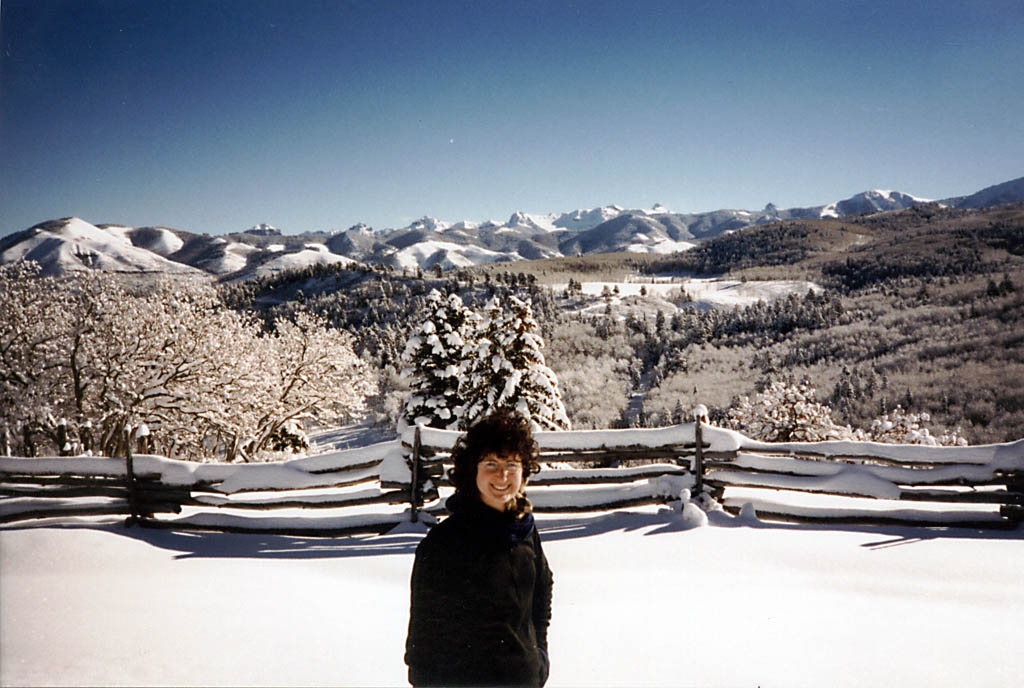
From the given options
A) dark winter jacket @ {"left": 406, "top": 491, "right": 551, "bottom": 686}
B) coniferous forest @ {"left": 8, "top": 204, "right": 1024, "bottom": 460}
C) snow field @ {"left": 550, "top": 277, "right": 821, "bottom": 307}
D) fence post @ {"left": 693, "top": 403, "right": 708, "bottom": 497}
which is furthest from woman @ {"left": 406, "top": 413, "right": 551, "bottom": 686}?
snow field @ {"left": 550, "top": 277, "right": 821, "bottom": 307}

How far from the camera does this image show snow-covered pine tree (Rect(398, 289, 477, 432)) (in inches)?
→ 827

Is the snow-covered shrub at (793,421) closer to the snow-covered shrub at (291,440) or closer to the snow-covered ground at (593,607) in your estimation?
the snow-covered ground at (593,607)

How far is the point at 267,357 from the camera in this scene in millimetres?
21406

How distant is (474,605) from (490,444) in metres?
0.68

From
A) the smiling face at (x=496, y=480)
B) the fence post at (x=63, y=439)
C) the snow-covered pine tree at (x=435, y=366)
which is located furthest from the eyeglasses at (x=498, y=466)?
the snow-covered pine tree at (x=435, y=366)

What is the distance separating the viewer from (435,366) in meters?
21.2

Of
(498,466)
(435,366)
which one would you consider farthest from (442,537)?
(435,366)

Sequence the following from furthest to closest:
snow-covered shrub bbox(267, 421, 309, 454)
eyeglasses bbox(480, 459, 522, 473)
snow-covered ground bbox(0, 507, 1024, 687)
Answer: snow-covered shrub bbox(267, 421, 309, 454), snow-covered ground bbox(0, 507, 1024, 687), eyeglasses bbox(480, 459, 522, 473)

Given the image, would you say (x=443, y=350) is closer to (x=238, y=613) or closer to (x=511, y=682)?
(x=238, y=613)

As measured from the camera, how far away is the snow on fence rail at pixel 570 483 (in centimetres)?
765

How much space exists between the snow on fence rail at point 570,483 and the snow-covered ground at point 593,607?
464 mm

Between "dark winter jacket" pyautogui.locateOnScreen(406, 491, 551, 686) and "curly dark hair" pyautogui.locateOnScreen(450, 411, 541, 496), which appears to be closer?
"dark winter jacket" pyautogui.locateOnScreen(406, 491, 551, 686)

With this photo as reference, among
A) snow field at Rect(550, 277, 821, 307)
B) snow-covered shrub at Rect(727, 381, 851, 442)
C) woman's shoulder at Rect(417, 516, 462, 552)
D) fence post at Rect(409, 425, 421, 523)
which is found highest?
snow field at Rect(550, 277, 821, 307)

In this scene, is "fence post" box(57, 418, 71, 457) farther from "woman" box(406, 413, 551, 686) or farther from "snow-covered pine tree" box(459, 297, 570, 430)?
"woman" box(406, 413, 551, 686)
